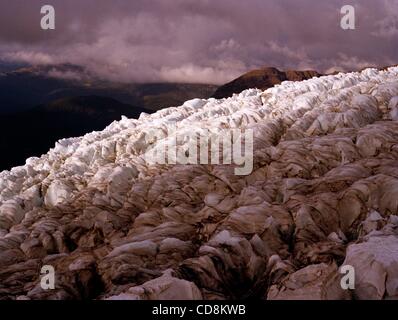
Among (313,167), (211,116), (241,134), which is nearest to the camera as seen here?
(313,167)

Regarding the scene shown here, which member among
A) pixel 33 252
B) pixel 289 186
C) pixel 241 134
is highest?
pixel 241 134

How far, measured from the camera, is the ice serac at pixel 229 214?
2889 centimetres

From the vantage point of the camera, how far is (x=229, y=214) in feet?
137

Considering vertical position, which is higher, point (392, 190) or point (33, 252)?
point (392, 190)

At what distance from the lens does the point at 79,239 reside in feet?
165

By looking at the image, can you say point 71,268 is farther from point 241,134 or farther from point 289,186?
point 241,134

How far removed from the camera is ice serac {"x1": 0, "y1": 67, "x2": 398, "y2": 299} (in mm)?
28891

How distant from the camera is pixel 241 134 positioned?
234 feet
